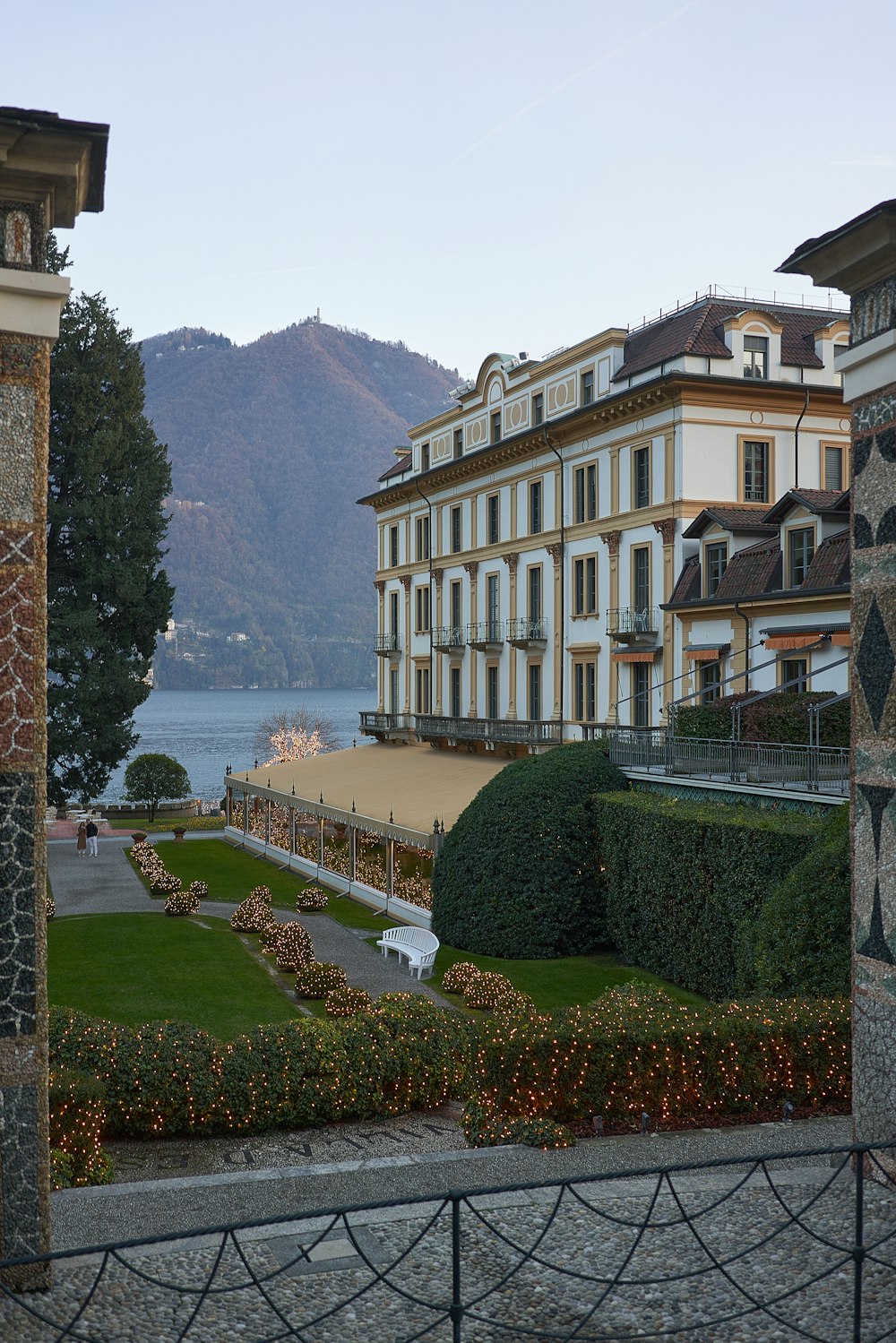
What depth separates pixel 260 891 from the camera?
27047 millimetres

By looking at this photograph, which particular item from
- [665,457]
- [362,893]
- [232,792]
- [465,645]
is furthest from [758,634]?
[232,792]

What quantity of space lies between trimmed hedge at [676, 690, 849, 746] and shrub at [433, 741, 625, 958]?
2443 mm

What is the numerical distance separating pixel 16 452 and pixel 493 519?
107ft

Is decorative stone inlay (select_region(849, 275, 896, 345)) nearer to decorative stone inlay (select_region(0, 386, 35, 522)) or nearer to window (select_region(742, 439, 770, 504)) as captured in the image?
decorative stone inlay (select_region(0, 386, 35, 522))

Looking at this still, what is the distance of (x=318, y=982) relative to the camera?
1945cm

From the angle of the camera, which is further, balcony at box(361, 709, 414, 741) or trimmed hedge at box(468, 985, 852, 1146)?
balcony at box(361, 709, 414, 741)

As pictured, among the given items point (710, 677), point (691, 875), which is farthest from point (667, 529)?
point (691, 875)

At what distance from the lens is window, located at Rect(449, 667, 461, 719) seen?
41.1 metres

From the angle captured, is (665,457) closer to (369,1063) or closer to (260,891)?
(260,891)

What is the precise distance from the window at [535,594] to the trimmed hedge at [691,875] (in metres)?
13.6

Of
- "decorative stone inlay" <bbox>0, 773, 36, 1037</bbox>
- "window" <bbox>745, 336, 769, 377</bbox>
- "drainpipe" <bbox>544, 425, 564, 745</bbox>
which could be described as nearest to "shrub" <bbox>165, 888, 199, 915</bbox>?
"drainpipe" <bbox>544, 425, 564, 745</bbox>

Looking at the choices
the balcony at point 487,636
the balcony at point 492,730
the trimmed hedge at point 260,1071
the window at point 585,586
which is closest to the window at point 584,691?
the balcony at point 492,730

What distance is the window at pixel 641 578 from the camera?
3070 cm

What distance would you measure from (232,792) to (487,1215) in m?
34.6
